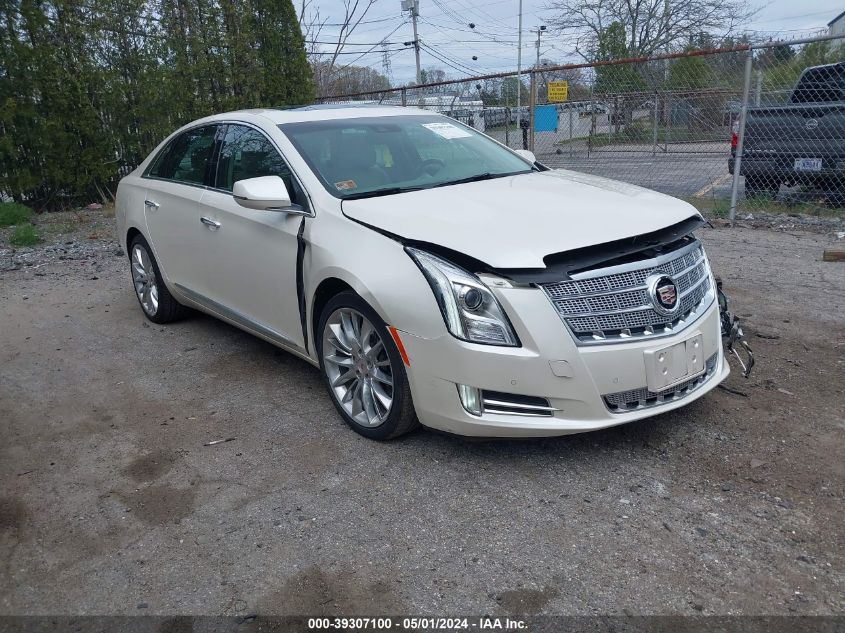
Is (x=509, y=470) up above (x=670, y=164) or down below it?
below

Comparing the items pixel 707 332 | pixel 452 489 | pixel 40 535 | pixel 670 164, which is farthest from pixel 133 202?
pixel 670 164

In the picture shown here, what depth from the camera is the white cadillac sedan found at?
3232 millimetres

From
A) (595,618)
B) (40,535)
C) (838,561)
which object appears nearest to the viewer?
(595,618)

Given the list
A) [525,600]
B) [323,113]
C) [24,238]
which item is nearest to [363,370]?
[525,600]

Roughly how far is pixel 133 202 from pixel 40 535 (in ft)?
11.4

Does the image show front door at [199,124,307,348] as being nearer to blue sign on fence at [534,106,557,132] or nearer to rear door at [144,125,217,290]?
rear door at [144,125,217,290]

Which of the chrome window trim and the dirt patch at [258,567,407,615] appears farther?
the chrome window trim

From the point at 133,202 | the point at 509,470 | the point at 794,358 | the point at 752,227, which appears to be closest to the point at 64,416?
the point at 133,202

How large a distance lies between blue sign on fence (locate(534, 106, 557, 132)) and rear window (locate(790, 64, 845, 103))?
3103mm

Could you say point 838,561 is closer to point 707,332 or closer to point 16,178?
point 707,332

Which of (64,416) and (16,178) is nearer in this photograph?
(64,416)

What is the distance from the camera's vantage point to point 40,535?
126 inches

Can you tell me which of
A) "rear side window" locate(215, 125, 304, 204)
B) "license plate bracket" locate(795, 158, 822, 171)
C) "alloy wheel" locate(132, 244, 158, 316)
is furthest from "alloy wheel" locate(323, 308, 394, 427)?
"license plate bracket" locate(795, 158, 822, 171)

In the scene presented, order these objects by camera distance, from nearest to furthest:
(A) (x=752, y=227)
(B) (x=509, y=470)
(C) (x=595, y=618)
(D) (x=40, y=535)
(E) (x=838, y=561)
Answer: (C) (x=595, y=618), (E) (x=838, y=561), (D) (x=40, y=535), (B) (x=509, y=470), (A) (x=752, y=227)
